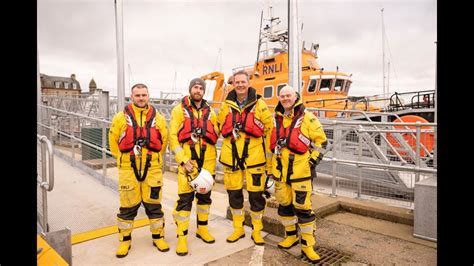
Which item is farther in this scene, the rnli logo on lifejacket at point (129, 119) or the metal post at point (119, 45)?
the metal post at point (119, 45)

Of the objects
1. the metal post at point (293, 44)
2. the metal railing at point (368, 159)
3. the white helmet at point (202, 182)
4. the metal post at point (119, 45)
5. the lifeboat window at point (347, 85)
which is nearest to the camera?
the white helmet at point (202, 182)

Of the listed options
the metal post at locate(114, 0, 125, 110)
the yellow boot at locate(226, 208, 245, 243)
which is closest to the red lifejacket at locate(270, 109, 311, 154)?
the yellow boot at locate(226, 208, 245, 243)

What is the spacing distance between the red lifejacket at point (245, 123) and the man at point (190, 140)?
0.55 feet

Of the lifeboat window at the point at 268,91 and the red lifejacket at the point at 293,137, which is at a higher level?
the lifeboat window at the point at 268,91

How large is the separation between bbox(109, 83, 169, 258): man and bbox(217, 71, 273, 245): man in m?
0.74

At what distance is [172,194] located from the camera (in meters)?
5.53

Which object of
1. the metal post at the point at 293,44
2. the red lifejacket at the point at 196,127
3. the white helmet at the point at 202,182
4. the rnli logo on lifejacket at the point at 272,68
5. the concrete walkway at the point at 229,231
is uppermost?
the rnli logo on lifejacket at the point at 272,68

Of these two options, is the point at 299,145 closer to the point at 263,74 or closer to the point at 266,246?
the point at 266,246

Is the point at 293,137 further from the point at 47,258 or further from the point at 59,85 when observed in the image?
the point at 59,85

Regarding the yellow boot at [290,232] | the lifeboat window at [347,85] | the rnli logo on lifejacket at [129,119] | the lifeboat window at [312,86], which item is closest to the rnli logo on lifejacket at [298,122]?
the yellow boot at [290,232]

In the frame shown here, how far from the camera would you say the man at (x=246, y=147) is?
10.9ft

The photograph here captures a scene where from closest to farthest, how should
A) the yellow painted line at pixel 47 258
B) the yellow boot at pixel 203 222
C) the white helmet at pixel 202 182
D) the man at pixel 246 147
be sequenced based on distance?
the yellow painted line at pixel 47 258 < the white helmet at pixel 202 182 < the man at pixel 246 147 < the yellow boot at pixel 203 222

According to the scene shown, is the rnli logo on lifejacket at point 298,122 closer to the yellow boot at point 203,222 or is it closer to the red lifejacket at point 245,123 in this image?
the red lifejacket at point 245,123
